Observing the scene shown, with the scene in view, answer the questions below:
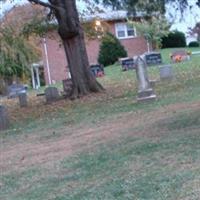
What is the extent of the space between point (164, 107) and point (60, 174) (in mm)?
6819

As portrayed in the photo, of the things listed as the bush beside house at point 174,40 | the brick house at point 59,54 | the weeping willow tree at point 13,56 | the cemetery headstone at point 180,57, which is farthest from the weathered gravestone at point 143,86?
the bush beside house at point 174,40

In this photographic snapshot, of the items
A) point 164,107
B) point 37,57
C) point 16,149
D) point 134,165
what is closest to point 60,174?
point 134,165

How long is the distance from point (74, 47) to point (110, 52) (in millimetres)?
24855

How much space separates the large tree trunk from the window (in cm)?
2967

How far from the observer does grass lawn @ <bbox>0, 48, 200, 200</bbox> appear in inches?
299

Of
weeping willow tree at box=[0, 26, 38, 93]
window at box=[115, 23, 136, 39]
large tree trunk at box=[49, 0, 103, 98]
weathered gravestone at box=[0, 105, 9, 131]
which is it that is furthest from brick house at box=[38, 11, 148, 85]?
weathered gravestone at box=[0, 105, 9, 131]

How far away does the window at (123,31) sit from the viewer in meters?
55.3

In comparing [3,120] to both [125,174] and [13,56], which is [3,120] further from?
[13,56]

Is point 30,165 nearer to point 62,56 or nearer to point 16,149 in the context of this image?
point 16,149

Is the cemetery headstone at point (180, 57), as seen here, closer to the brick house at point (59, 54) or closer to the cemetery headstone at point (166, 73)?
the brick house at point (59, 54)

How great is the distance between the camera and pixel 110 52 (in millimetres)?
50438

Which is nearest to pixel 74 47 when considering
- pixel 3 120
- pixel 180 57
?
pixel 3 120

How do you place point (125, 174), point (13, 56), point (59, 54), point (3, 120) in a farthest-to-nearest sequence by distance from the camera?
point (59, 54), point (13, 56), point (3, 120), point (125, 174)

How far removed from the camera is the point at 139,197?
7023 millimetres
